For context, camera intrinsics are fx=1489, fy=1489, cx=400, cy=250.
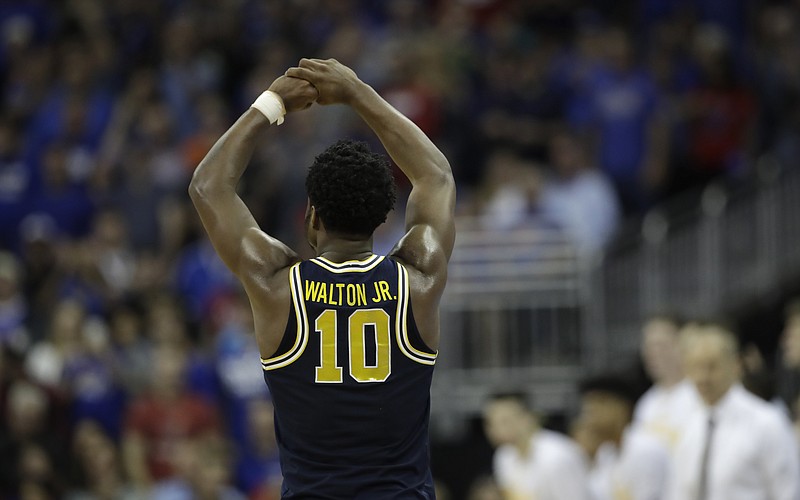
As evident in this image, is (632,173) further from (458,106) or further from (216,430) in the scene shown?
(216,430)

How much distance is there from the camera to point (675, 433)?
9828mm

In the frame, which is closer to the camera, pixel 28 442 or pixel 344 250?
pixel 344 250

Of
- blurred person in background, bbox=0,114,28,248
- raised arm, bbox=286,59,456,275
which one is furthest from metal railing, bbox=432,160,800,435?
raised arm, bbox=286,59,456,275

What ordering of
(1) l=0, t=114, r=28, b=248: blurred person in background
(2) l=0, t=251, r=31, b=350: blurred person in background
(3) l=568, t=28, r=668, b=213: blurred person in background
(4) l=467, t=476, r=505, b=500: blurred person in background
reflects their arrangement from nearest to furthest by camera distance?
(4) l=467, t=476, r=505, b=500: blurred person in background → (3) l=568, t=28, r=668, b=213: blurred person in background → (2) l=0, t=251, r=31, b=350: blurred person in background → (1) l=0, t=114, r=28, b=248: blurred person in background

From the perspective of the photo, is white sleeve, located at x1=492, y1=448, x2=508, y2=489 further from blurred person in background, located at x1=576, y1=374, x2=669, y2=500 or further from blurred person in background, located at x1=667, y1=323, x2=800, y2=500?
blurred person in background, located at x1=667, y1=323, x2=800, y2=500

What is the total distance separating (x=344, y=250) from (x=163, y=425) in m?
9.07

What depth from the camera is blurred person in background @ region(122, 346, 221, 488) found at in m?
13.5

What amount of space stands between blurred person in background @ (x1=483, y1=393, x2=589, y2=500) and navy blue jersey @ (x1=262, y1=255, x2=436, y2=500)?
5.43 m

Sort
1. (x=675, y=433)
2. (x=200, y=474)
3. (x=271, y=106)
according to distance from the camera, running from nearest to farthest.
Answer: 1. (x=271, y=106)
2. (x=675, y=433)
3. (x=200, y=474)

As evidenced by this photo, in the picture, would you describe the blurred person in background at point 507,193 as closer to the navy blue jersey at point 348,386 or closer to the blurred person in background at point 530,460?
the blurred person in background at point 530,460

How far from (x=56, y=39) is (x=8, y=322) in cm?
490

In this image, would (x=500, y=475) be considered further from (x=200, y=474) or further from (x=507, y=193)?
(x=507, y=193)

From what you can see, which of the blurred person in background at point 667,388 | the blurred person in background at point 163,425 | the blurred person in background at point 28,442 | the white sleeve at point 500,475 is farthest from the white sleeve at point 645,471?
the blurred person in background at point 28,442

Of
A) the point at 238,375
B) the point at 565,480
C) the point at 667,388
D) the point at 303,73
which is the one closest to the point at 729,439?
the point at 667,388
